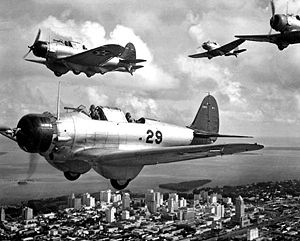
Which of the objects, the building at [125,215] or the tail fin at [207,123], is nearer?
the tail fin at [207,123]

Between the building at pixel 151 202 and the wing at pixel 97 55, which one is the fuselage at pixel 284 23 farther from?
the building at pixel 151 202

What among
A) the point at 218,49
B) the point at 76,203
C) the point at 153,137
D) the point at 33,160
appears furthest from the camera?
the point at 218,49

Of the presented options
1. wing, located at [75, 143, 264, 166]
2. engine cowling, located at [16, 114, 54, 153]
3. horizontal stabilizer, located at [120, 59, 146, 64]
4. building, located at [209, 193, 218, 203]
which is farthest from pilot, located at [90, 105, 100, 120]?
building, located at [209, 193, 218, 203]

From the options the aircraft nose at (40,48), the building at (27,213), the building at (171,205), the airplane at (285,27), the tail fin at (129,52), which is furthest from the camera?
the tail fin at (129,52)

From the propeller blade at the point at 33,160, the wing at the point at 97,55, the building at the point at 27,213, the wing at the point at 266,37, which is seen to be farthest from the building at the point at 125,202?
the wing at the point at 266,37

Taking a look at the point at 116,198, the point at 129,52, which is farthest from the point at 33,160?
the point at 129,52

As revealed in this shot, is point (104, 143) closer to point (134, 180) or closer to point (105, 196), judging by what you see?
point (105, 196)
